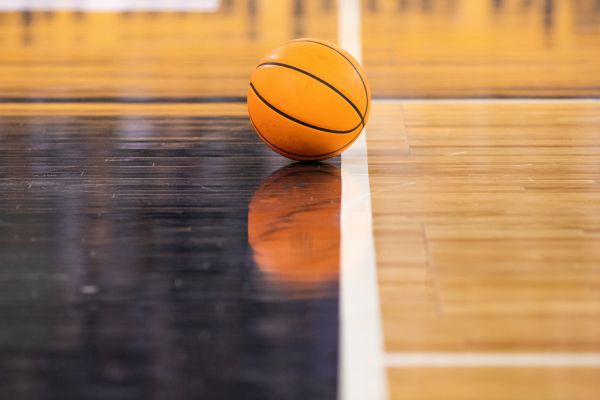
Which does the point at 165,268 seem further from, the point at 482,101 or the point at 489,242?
the point at 482,101

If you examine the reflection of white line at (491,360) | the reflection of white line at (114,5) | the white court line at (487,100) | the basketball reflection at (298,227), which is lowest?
the reflection of white line at (114,5)

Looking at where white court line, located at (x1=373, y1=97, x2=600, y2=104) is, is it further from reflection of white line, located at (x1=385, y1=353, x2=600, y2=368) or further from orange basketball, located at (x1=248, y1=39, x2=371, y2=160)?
reflection of white line, located at (x1=385, y1=353, x2=600, y2=368)

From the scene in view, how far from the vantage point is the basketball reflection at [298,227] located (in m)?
2.75

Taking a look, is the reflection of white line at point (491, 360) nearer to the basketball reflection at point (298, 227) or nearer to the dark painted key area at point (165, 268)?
the dark painted key area at point (165, 268)

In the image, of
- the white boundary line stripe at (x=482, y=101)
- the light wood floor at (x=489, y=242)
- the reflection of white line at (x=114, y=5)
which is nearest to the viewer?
the light wood floor at (x=489, y=242)

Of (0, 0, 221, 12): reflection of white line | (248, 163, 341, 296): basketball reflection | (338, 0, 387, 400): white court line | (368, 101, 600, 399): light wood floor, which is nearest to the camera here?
(338, 0, 387, 400): white court line

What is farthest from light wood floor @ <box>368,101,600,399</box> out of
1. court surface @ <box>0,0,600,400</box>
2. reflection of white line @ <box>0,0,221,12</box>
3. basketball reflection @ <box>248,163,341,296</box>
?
reflection of white line @ <box>0,0,221,12</box>

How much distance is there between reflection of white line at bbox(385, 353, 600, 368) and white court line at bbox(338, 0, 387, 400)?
0.17 ft

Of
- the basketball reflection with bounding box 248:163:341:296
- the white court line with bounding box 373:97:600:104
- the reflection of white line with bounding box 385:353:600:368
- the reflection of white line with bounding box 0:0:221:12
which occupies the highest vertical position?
the reflection of white line with bounding box 385:353:600:368

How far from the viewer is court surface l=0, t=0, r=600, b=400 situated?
2.21m

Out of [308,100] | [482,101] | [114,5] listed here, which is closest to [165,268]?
[308,100]

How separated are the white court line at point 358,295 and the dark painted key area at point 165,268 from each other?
3cm

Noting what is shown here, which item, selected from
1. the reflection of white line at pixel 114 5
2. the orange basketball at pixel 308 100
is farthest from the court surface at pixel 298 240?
the reflection of white line at pixel 114 5

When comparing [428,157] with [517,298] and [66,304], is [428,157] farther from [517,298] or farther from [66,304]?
[66,304]
